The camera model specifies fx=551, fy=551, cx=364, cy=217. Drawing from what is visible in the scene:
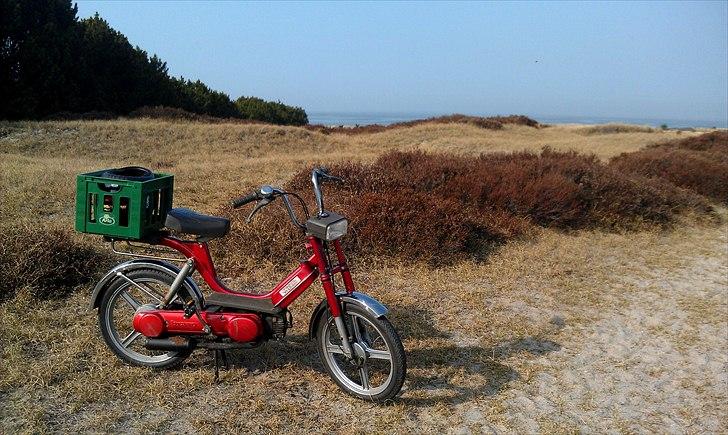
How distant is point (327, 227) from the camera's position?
312cm

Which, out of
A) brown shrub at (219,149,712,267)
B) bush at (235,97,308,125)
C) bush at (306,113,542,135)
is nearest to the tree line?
bush at (235,97,308,125)

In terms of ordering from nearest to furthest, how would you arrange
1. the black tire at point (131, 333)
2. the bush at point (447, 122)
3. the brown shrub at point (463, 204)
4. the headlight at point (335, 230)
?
the headlight at point (335, 230) → the black tire at point (131, 333) → the brown shrub at point (463, 204) → the bush at point (447, 122)

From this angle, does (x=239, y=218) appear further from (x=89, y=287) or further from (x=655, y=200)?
(x=655, y=200)

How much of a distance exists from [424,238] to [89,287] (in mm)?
3475

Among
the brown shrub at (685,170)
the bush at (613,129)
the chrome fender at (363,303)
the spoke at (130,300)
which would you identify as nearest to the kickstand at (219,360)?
the spoke at (130,300)

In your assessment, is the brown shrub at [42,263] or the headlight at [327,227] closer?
the headlight at [327,227]

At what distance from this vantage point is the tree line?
67.7ft

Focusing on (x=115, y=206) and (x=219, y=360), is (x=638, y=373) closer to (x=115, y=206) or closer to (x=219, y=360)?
(x=219, y=360)

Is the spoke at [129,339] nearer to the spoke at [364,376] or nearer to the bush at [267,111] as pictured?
the spoke at [364,376]

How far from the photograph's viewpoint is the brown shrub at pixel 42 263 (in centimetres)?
445

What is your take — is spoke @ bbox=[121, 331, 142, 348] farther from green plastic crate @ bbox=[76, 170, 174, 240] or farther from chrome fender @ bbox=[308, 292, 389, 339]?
chrome fender @ bbox=[308, 292, 389, 339]

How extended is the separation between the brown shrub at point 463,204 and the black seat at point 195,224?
2.25m

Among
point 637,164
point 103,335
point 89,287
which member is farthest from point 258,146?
point 103,335

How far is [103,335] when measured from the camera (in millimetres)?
3623
